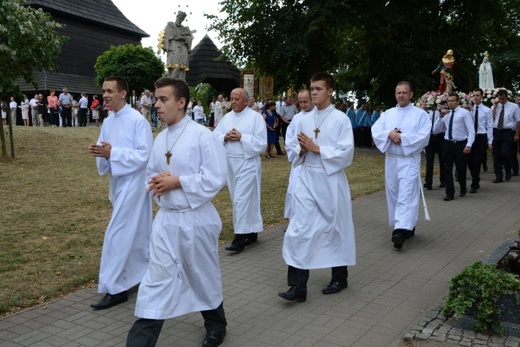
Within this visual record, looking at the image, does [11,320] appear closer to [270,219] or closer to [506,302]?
[506,302]

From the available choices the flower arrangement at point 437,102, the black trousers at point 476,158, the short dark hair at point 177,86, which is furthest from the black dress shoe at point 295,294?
the flower arrangement at point 437,102

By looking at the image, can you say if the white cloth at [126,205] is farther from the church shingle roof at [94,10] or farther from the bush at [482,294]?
the church shingle roof at [94,10]

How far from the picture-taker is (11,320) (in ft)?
18.2

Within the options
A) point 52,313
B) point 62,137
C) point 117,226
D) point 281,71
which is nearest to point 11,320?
→ point 52,313

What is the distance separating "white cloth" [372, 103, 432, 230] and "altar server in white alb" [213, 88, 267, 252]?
1.73m

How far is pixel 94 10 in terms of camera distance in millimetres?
49375

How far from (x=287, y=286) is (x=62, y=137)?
1815 cm

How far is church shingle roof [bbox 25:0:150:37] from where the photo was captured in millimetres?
44469

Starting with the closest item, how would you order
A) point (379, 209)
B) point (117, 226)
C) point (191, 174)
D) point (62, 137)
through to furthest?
point (191, 174)
point (117, 226)
point (379, 209)
point (62, 137)

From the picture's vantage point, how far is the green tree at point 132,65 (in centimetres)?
3928

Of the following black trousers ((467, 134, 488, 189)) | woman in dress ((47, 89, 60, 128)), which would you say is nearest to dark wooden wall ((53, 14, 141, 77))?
woman in dress ((47, 89, 60, 128))

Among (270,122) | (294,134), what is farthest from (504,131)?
(294,134)

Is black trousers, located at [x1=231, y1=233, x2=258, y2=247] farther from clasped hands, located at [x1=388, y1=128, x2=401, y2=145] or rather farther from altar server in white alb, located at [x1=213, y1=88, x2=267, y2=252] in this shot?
clasped hands, located at [x1=388, y1=128, x2=401, y2=145]

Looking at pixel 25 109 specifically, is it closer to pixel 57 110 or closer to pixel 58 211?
pixel 57 110
